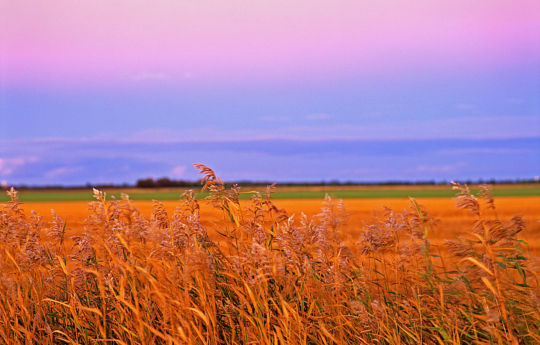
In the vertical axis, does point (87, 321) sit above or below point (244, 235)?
below

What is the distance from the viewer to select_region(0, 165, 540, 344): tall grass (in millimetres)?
3646

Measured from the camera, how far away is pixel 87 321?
14.9 feet

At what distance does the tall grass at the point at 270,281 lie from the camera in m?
3.65

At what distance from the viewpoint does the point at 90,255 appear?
468cm

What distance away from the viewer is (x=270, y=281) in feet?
14.0

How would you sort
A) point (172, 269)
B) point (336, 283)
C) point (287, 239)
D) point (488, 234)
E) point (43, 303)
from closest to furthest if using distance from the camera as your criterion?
point (488, 234)
point (172, 269)
point (336, 283)
point (287, 239)
point (43, 303)

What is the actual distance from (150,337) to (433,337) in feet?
7.46

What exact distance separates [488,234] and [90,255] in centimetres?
344

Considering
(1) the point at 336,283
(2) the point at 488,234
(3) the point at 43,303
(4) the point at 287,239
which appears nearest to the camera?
(2) the point at 488,234

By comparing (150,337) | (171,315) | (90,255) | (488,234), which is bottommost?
(150,337)

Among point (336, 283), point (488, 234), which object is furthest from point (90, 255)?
point (488, 234)

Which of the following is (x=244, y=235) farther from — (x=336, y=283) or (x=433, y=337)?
(x=433, y=337)

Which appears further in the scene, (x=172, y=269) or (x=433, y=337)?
(x=433, y=337)

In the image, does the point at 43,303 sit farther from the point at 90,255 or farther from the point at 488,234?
the point at 488,234
